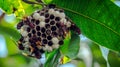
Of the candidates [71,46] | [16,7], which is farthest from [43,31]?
[16,7]

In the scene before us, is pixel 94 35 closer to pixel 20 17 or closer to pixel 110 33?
pixel 110 33

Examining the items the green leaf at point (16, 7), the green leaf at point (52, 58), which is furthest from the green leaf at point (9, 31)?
the green leaf at point (52, 58)

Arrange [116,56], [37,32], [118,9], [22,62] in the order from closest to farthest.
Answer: [37,32], [118,9], [116,56], [22,62]

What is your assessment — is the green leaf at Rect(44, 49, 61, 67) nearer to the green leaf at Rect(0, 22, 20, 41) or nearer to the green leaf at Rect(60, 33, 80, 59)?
the green leaf at Rect(60, 33, 80, 59)

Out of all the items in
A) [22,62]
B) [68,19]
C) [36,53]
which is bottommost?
[22,62]

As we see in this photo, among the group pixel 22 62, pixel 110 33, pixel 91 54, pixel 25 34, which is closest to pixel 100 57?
pixel 91 54

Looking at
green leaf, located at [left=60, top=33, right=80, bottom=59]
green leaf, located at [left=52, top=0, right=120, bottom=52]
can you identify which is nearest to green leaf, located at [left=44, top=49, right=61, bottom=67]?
green leaf, located at [left=60, top=33, right=80, bottom=59]
